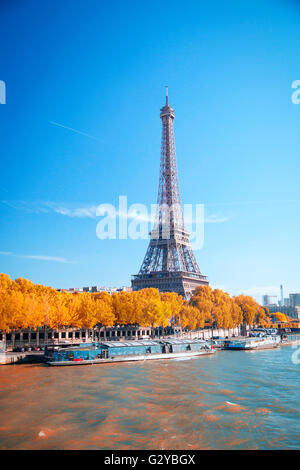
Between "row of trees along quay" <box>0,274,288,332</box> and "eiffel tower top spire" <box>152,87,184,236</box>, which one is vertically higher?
"eiffel tower top spire" <box>152,87,184,236</box>

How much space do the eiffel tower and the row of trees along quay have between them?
14065 millimetres

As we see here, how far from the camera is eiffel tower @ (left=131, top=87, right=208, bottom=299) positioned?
417 ft

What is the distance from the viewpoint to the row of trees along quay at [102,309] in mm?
63400

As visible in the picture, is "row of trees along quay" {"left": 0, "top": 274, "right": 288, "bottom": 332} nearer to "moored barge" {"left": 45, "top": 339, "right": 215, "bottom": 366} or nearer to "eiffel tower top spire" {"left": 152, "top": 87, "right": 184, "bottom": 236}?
"moored barge" {"left": 45, "top": 339, "right": 215, "bottom": 366}

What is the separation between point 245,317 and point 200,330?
23.4 m

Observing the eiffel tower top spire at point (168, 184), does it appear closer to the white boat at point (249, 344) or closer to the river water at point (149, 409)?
the white boat at point (249, 344)

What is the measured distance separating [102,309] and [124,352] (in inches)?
765

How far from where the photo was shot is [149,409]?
27797mm

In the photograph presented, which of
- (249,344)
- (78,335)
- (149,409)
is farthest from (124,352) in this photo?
(249,344)

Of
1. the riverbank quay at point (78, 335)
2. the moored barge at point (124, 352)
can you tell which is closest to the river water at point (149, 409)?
the moored barge at point (124, 352)

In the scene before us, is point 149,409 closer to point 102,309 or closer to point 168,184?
point 102,309

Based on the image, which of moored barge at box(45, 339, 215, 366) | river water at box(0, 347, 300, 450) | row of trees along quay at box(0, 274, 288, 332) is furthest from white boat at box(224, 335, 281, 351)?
river water at box(0, 347, 300, 450)
